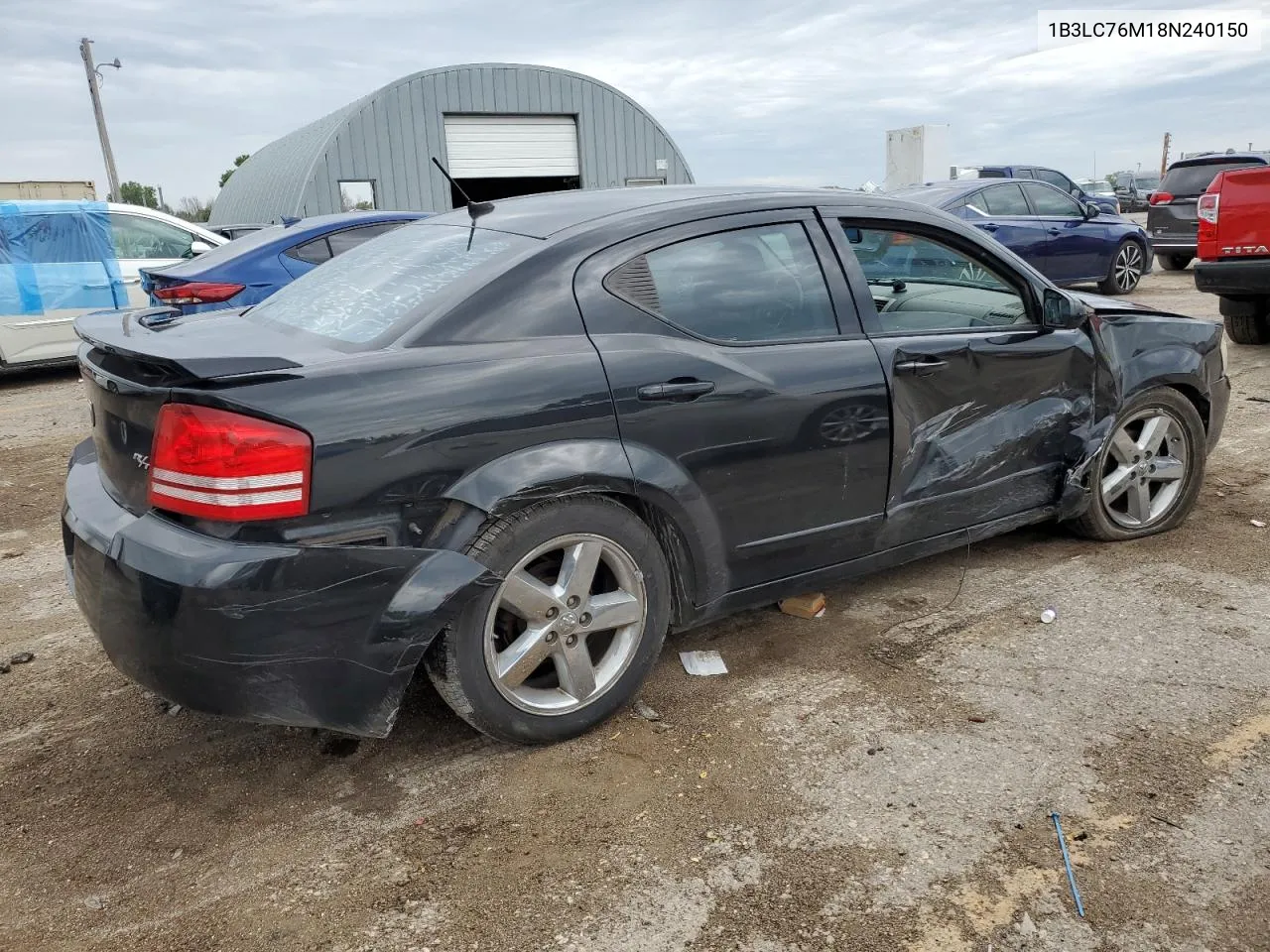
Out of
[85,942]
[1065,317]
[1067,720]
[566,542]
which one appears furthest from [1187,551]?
[85,942]

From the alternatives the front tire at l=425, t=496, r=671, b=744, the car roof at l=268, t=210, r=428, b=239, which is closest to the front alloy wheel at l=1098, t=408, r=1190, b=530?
the front tire at l=425, t=496, r=671, b=744

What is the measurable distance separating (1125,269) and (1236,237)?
5.77 metres

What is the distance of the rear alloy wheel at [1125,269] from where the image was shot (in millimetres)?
13086

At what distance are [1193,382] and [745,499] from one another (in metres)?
2.43

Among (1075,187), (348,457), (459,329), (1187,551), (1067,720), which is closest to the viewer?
(348,457)

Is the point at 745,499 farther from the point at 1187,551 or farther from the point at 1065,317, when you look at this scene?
the point at 1187,551

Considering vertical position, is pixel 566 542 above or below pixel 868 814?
above

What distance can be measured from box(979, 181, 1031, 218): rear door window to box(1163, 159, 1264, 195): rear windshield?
4.58 metres

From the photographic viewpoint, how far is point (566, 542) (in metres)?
2.78

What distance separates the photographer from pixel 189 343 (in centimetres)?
271

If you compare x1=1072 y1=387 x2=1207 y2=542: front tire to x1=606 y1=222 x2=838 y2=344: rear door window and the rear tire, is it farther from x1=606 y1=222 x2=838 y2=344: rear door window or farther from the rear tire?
the rear tire

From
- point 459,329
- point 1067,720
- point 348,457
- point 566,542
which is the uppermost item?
point 459,329

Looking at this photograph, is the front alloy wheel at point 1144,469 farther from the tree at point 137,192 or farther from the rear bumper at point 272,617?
the tree at point 137,192

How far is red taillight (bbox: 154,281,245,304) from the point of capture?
720cm
